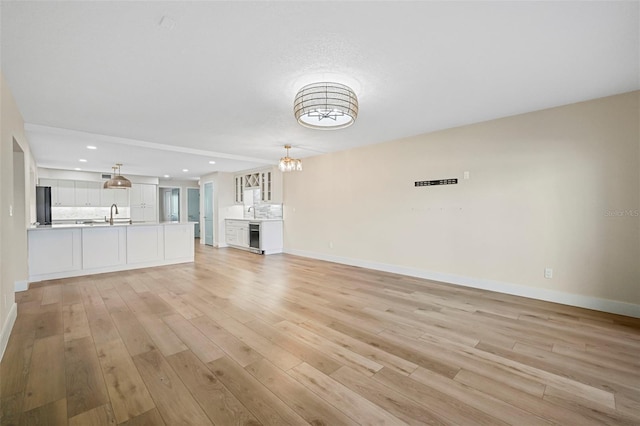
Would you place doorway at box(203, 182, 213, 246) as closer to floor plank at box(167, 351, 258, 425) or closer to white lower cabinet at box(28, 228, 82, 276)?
white lower cabinet at box(28, 228, 82, 276)

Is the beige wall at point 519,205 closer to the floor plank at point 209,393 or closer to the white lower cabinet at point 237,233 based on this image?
the white lower cabinet at point 237,233

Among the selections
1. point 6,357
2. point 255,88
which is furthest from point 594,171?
point 6,357

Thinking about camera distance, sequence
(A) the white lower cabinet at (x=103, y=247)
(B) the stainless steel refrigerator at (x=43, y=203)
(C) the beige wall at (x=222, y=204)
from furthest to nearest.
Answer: (C) the beige wall at (x=222, y=204), (B) the stainless steel refrigerator at (x=43, y=203), (A) the white lower cabinet at (x=103, y=247)

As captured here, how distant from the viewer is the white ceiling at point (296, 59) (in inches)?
71.7

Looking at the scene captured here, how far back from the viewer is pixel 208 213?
950 centimetres

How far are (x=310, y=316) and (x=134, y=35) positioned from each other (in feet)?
9.76

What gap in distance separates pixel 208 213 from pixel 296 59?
8137 millimetres

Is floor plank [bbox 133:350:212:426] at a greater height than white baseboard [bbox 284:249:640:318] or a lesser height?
lesser

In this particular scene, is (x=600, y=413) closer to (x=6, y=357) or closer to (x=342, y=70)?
(x=342, y=70)

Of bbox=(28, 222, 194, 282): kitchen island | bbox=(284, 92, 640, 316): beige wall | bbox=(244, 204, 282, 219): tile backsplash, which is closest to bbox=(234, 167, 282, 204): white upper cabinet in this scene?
bbox=(244, 204, 282, 219): tile backsplash

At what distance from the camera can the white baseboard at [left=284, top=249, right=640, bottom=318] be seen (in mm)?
3173

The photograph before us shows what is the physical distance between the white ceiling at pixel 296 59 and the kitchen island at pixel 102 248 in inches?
71.2

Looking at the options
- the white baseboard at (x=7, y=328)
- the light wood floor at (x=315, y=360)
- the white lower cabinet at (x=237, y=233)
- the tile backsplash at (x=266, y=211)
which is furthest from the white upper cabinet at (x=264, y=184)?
the white baseboard at (x=7, y=328)

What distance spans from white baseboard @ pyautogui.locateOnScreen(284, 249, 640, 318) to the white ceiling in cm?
240
